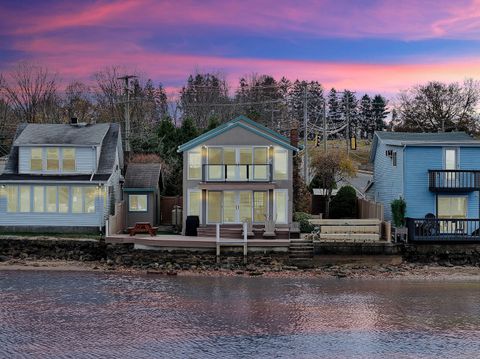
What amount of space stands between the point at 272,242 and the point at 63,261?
464 inches

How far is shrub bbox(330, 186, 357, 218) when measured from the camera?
44781mm

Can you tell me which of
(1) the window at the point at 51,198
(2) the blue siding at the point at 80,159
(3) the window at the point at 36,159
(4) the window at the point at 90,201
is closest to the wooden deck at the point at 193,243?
(4) the window at the point at 90,201

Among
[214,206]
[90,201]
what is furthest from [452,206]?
[90,201]

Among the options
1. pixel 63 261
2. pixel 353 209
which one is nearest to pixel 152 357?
pixel 63 261

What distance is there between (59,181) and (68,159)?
226 cm

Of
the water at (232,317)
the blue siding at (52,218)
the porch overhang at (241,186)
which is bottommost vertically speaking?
the water at (232,317)

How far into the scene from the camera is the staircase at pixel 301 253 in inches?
1355

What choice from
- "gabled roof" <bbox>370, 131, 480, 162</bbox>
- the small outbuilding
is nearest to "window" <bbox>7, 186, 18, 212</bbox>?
the small outbuilding

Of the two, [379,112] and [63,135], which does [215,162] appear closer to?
[63,135]

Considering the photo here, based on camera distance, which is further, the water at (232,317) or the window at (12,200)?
the window at (12,200)

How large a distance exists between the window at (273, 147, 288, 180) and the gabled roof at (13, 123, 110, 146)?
38.0 feet

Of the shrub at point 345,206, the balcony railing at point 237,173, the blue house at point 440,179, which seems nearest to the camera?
the blue house at point 440,179

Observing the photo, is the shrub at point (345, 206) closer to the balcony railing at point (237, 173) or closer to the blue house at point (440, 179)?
the blue house at point (440, 179)

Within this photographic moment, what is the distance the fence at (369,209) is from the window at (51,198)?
20.1 m
